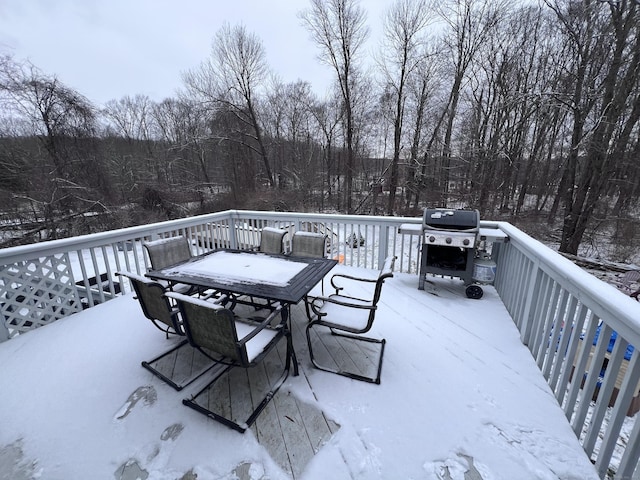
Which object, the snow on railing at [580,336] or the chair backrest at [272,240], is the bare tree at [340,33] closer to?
the chair backrest at [272,240]

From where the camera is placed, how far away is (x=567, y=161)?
29.4ft

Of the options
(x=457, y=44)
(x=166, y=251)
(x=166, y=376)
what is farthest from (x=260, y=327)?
(x=457, y=44)

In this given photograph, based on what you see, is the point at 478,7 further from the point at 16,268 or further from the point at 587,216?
the point at 16,268

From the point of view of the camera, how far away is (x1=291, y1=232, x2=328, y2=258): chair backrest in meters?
3.08

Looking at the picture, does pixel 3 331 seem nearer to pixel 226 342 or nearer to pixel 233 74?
pixel 226 342

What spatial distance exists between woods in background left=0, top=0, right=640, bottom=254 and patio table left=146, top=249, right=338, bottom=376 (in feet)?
22.6

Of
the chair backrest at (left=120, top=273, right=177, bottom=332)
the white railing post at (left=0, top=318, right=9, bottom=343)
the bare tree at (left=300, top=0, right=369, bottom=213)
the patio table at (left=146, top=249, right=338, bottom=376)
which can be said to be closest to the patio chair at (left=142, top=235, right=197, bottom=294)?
the patio table at (left=146, top=249, right=338, bottom=376)

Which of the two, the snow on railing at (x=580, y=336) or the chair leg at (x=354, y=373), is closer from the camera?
the snow on railing at (x=580, y=336)

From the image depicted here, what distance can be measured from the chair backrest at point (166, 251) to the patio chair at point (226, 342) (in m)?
1.37

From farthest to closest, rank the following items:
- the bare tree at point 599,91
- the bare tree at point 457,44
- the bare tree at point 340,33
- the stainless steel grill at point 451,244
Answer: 1. the bare tree at point 340,33
2. the bare tree at point 457,44
3. the bare tree at point 599,91
4. the stainless steel grill at point 451,244

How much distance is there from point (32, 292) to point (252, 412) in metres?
2.54

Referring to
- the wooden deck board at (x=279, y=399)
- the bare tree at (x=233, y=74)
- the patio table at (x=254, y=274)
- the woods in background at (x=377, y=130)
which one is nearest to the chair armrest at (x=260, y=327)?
the patio table at (x=254, y=274)

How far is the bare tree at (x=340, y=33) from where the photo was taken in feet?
30.4

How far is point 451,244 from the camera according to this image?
301 centimetres
